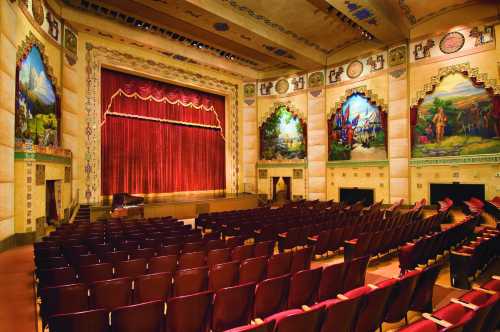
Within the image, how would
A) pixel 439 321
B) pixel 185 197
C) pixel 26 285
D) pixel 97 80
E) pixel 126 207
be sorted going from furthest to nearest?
pixel 185 197
pixel 97 80
pixel 126 207
pixel 26 285
pixel 439 321

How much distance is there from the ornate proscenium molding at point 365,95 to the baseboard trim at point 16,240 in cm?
1293

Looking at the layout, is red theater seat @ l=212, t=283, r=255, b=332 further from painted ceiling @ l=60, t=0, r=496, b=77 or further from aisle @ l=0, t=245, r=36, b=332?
painted ceiling @ l=60, t=0, r=496, b=77

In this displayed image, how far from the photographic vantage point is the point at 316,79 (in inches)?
626

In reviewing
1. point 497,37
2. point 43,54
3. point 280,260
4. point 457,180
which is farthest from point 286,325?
point 497,37

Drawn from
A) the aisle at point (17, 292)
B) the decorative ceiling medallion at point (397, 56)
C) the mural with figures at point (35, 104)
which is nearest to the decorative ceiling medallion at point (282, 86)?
the decorative ceiling medallion at point (397, 56)

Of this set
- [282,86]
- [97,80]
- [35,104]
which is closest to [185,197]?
[97,80]

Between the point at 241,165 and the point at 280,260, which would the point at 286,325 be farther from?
the point at 241,165

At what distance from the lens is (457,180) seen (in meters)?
11.2

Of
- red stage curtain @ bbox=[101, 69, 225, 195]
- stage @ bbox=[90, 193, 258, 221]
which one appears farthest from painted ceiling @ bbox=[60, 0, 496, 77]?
stage @ bbox=[90, 193, 258, 221]

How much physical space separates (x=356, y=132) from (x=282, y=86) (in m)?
5.11

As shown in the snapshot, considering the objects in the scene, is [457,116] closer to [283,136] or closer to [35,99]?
[283,136]

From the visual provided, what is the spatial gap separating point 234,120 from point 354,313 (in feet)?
51.0

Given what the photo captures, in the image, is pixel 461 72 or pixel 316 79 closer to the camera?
pixel 461 72

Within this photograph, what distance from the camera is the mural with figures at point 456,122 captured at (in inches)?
416
